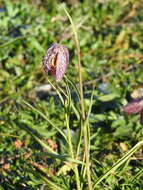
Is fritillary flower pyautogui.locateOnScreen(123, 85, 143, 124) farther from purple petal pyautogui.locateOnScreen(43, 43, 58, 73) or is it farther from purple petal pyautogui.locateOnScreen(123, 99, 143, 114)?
purple petal pyautogui.locateOnScreen(43, 43, 58, 73)

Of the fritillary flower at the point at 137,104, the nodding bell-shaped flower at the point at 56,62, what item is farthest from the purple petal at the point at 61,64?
the fritillary flower at the point at 137,104

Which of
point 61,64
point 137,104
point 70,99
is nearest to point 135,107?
point 137,104

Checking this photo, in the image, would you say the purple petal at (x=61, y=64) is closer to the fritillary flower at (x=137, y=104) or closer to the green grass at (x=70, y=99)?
the green grass at (x=70, y=99)

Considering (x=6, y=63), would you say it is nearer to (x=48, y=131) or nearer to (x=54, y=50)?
(x=48, y=131)

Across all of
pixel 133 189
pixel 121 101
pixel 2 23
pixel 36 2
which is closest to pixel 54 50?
pixel 133 189

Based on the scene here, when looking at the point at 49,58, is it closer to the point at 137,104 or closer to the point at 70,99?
Result: the point at 70,99

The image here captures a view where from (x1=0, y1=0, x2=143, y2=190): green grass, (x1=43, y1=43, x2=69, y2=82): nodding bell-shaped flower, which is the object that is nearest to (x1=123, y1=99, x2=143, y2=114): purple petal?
(x1=0, y1=0, x2=143, y2=190): green grass
